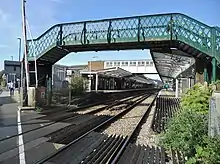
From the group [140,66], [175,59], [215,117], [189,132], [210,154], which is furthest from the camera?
[140,66]

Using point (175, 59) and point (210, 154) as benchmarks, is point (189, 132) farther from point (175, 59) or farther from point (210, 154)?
point (175, 59)

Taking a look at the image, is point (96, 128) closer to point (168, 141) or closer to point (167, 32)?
point (168, 141)

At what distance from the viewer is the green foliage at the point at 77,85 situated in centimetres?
3242

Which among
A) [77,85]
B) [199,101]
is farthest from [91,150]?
[77,85]

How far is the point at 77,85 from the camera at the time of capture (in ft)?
109

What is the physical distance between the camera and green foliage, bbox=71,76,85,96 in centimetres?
3242

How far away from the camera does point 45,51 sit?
23891 mm

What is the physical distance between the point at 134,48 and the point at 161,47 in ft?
7.93

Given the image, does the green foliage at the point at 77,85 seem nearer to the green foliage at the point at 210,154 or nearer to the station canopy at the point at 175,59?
the station canopy at the point at 175,59

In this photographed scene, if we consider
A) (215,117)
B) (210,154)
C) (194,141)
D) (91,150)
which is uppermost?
(215,117)

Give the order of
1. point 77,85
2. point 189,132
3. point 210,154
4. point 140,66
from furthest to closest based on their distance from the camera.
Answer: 1. point 140,66
2. point 77,85
3. point 189,132
4. point 210,154

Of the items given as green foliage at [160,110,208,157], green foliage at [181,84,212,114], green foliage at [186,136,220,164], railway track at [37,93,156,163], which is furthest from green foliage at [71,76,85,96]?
green foliage at [186,136,220,164]

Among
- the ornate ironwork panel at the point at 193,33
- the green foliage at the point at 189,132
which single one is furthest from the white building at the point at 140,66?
the green foliage at the point at 189,132

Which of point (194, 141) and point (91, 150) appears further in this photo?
point (91, 150)
